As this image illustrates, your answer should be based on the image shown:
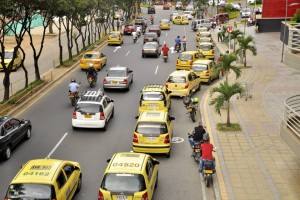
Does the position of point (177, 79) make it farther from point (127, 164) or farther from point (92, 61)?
point (127, 164)

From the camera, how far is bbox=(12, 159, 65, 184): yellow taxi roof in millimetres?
13070

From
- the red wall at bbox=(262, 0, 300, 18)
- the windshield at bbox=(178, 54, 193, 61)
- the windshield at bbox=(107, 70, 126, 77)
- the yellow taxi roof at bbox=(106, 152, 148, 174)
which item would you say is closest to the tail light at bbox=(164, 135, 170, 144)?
the yellow taxi roof at bbox=(106, 152, 148, 174)

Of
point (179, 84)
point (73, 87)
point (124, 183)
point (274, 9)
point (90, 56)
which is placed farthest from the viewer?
point (274, 9)

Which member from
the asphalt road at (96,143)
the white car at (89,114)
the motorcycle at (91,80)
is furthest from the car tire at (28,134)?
the motorcycle at (91,80)

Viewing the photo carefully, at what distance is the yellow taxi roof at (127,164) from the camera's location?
13672 mm

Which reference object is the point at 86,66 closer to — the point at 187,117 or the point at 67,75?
the point at 67,75

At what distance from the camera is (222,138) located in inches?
824

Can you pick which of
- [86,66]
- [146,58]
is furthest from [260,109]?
[146,58]

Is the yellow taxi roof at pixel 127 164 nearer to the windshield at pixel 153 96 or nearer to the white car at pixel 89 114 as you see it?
the white car at pixel 89 114

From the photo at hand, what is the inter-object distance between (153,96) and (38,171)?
11.4 m

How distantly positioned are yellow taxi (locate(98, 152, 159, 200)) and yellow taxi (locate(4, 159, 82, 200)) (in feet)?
4.10

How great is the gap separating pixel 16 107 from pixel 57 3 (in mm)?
8536

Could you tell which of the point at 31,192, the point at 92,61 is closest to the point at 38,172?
the point at 31,192

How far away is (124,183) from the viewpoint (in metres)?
13.4
